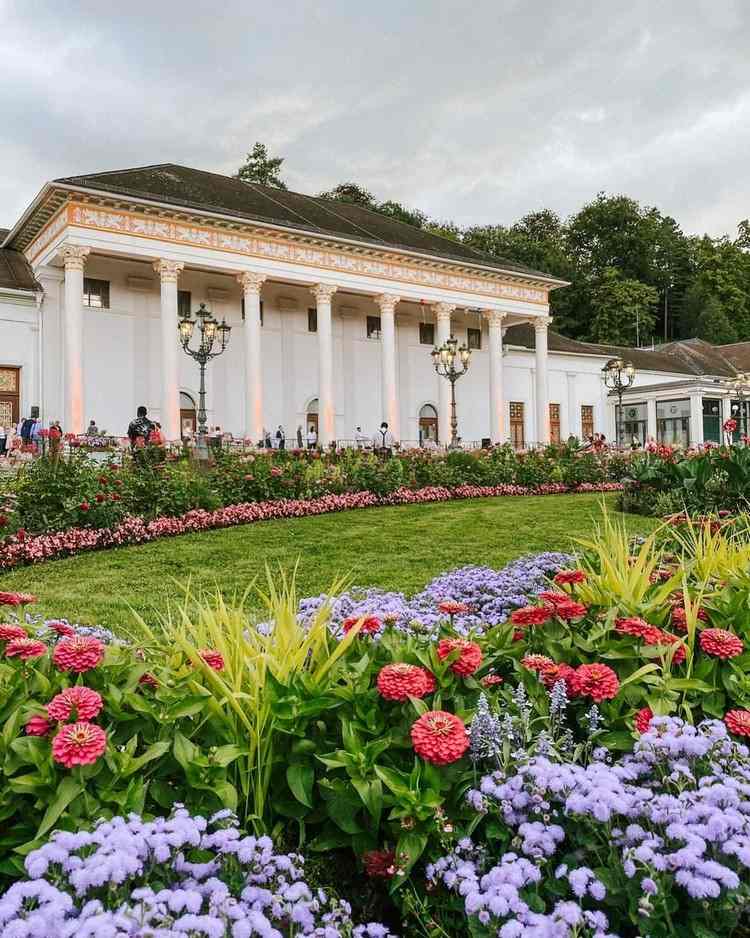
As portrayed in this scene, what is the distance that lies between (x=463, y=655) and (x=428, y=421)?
35.8 m

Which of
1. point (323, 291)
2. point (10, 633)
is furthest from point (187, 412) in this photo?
point (10, 633)

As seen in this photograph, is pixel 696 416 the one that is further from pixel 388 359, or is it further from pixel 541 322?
pixel 388 359

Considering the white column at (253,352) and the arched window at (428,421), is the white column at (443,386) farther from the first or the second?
the white column at (253,352)

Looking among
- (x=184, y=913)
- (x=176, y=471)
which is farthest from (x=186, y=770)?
(x=176, y=471)

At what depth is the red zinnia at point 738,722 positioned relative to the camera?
7.94 ft

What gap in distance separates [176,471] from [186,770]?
11.3m

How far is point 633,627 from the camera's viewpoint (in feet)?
9.27

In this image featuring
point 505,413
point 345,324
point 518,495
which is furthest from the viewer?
point 505,413

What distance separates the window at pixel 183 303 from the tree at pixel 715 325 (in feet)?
164

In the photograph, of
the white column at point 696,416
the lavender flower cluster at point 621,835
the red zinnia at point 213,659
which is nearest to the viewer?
the lavender flower cluster at point 621,835

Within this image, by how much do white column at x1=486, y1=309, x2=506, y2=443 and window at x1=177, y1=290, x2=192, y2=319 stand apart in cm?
1423

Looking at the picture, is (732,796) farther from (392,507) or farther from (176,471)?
(392,507)

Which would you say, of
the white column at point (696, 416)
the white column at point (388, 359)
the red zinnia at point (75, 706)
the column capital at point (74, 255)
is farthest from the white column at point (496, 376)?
the red zinnia at point (75, 706)

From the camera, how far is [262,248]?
29.5m
